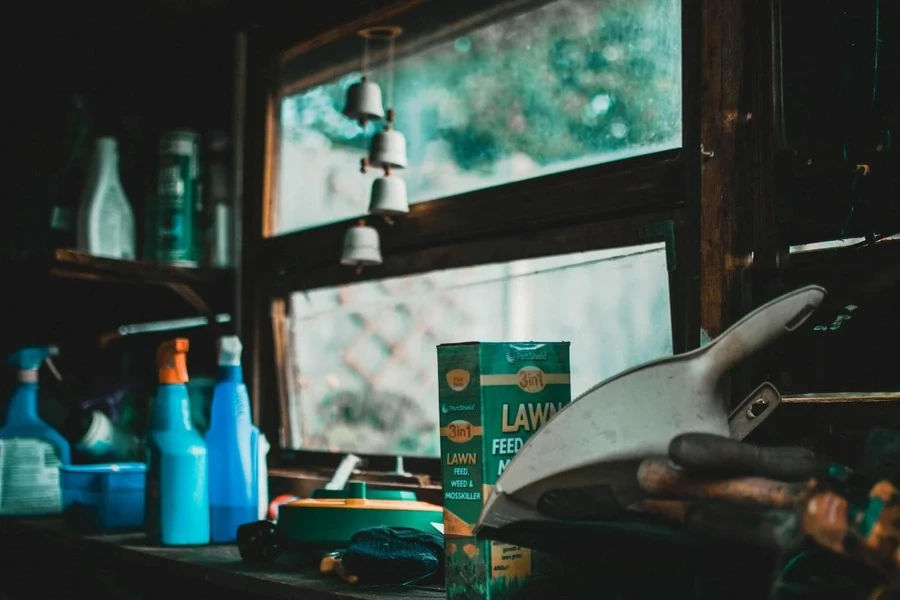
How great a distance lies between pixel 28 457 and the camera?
1.80 metres

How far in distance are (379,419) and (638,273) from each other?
61 centimetres

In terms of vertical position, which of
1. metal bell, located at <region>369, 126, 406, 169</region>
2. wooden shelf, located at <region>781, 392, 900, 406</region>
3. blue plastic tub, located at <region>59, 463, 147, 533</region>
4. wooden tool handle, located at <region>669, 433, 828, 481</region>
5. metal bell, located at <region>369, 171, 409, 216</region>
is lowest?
blue plastic tub, located at <region>59, 463, 147, 533</region>

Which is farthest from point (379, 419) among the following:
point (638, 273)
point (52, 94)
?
point (52, 94)

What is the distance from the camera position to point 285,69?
1969 millimetres

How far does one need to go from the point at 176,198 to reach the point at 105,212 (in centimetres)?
15

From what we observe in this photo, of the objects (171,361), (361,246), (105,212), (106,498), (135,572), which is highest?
(105,212)

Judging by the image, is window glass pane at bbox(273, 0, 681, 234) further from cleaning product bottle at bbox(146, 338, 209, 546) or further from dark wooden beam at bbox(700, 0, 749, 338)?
cleaning product bottle at bbox(146, 338, 209, 546)

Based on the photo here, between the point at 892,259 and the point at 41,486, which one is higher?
the point at 892,259

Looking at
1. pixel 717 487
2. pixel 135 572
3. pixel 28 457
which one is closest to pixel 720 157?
pixel 717 487

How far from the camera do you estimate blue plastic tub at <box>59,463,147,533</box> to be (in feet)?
5.18

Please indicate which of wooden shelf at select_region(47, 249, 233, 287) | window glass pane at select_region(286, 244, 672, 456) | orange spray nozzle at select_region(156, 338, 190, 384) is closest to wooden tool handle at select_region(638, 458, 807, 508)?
window glass pane at select_region(286, 244, 672, 456)

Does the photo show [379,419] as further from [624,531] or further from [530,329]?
[624,531]

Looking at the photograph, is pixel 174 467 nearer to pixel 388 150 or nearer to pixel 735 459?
pixel 388 150

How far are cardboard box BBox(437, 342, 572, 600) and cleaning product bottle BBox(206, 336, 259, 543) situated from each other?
2.03 ft
